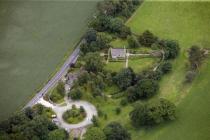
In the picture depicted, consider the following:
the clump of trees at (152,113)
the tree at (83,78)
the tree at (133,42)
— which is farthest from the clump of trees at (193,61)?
the tree at (83,78)

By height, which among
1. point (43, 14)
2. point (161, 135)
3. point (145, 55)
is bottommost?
point (161, 135)

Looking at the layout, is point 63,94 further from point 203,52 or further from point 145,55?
point 203,52

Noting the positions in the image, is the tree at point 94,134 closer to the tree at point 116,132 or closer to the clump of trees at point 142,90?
the tree at point 116,132

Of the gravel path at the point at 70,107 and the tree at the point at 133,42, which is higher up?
the tree at the point at 133,42

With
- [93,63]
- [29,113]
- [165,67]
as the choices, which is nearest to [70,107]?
[29,113]

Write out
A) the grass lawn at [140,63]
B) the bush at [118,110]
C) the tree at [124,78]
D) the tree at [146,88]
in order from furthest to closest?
the grass lawn at [140,63] < the tree at [124,78] < the tree at [146,88] < the bush at [118,110]

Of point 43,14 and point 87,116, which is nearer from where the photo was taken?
point 87,116

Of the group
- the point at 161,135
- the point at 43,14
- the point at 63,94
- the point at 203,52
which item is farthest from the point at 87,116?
the point at 43,14
